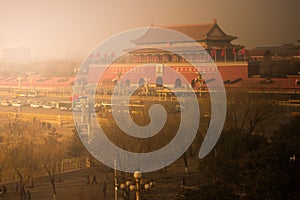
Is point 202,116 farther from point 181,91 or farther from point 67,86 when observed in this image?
point 67,86

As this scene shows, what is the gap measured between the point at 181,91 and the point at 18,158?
5.16 meters

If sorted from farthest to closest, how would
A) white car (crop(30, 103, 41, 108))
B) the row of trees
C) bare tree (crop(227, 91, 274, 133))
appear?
white car (crop(30, 103, 41, 108))
bare tree (crop(227, 91, 274, 133))
the row of trees

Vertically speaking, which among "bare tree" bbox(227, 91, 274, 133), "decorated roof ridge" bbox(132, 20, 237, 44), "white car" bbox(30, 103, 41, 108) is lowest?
"bare tree" bbox(227, 91, 274, 133)

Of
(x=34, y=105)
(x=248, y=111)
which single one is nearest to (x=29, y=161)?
(x=248, y=111)

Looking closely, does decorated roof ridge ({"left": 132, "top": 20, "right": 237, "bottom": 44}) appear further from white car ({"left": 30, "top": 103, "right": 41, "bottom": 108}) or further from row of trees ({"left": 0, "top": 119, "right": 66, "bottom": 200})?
row of trees ({"left": 0, "top": 119, "right": 66, "bottom": 200})

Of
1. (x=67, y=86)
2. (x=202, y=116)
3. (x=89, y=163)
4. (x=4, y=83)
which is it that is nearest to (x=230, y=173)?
(x=89, y=163)

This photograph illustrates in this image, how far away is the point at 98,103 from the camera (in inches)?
389

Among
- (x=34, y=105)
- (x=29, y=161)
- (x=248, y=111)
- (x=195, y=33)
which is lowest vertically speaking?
(x=29, y=161)

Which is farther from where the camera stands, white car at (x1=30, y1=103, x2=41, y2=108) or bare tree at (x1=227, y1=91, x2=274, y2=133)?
white car at (x1=30, y1=103, x2=41, y2=108)

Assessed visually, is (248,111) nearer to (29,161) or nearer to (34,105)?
(29,161)

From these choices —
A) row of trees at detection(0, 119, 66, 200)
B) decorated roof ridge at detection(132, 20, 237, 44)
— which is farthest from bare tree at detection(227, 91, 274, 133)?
decorated roof ridge at detection(132, 20, 237, 44)

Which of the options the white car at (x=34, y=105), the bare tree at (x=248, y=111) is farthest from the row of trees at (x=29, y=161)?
the white car at (x=34, y=105)

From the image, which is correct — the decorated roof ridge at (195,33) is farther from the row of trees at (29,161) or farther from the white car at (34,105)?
the row of trees at (29,161)

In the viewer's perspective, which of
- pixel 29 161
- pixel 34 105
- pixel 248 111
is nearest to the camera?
pixel 29 161
